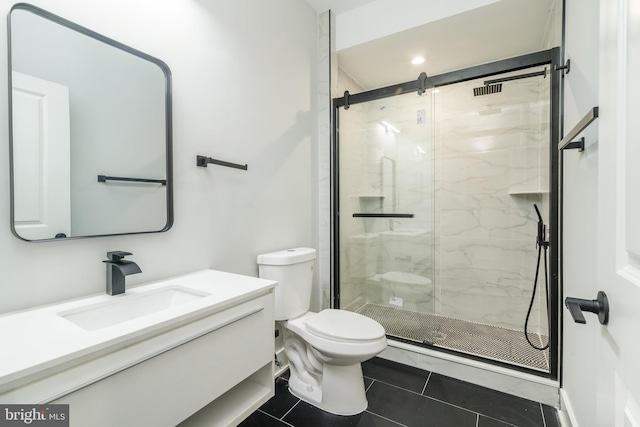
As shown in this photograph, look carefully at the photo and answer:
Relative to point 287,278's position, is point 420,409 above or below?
below

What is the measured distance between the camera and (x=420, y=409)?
1.63m

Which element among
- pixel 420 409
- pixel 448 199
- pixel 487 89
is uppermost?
pixel 487 89

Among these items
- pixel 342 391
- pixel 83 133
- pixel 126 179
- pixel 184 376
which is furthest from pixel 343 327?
pixel 83 133

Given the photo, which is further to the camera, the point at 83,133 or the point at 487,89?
the point at 487,89

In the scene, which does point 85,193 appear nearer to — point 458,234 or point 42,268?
point 42,268

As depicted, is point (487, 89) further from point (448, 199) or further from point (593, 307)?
point (593, 307)

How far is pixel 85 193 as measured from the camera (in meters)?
1.08

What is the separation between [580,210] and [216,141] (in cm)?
178

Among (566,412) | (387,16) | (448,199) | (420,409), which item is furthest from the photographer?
(448,199)

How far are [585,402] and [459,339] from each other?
1048 mm

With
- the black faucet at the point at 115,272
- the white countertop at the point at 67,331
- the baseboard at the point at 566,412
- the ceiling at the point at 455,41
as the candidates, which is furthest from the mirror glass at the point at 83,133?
the baseboard at the point at 566,412

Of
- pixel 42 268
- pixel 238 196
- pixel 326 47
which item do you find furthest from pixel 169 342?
pixel 326 47

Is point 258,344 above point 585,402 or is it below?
above

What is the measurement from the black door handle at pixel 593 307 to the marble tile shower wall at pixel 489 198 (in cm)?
205
